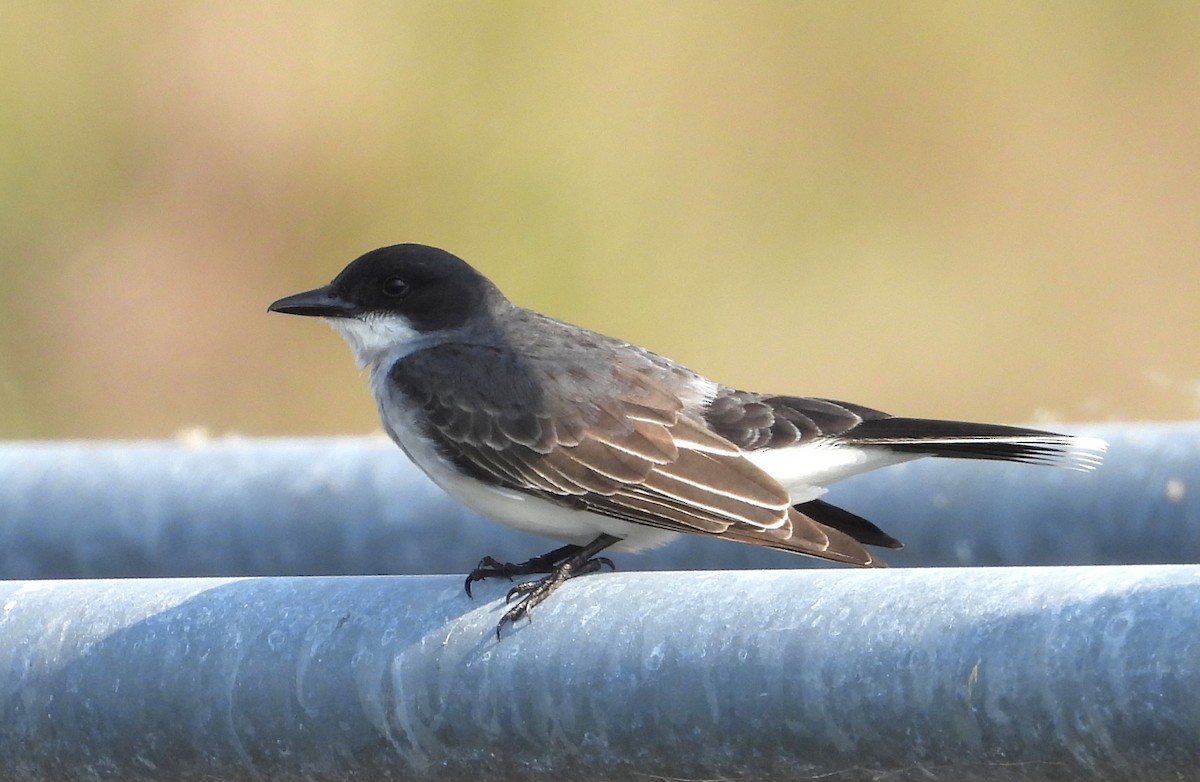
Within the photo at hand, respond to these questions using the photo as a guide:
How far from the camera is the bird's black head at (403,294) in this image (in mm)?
4707

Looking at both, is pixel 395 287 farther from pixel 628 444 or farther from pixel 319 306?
pixel 628 444

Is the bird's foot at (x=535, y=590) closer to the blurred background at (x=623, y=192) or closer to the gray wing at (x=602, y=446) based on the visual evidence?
the gray wing at (x=602, y=446)

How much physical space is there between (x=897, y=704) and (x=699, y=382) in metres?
2.45

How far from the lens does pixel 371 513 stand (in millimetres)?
4414

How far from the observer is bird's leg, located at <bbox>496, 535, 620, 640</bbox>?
8.17 ft

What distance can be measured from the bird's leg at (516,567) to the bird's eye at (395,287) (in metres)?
0.85

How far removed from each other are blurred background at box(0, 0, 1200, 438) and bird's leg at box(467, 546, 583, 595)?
4.22 meters

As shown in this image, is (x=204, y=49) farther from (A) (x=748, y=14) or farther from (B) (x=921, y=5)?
(B) (x=921, y=5)

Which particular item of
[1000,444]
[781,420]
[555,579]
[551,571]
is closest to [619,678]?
[555,579]

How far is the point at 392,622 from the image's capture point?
2.51 m

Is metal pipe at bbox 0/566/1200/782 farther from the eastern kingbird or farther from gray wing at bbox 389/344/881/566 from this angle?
gray wing at bbox 389/344/881/566

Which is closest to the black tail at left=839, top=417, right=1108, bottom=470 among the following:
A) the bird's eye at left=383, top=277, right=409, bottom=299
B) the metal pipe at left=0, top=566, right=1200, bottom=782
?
the bird's eye at left=383, top=277, right=409, bottom=299

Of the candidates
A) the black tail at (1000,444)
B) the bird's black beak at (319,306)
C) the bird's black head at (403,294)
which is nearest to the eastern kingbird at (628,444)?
the black tail at (1000,444)

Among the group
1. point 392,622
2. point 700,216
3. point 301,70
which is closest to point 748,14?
point 700,216
